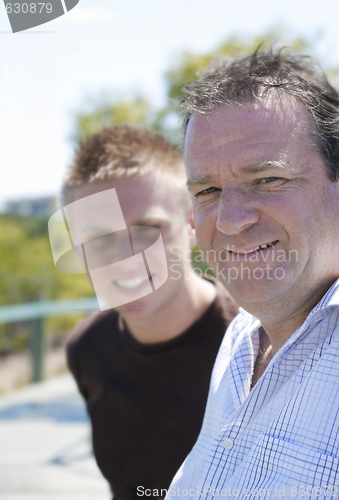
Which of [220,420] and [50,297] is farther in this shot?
[50,297]

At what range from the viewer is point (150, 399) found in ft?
5.98

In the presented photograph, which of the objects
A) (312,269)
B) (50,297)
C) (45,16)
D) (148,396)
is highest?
(45,16)

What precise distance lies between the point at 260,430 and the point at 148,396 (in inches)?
31.6

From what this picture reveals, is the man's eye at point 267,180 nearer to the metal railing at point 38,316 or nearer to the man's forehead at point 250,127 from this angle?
the man's forehead at point 250,127

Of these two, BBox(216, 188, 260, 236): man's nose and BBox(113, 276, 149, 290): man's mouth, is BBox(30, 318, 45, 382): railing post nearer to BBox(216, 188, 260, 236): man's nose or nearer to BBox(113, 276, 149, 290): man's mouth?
BBox(113, 276, 149, 290): man's mouth

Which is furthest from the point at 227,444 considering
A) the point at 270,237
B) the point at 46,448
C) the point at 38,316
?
the point at 38,316

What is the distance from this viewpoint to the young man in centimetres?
178

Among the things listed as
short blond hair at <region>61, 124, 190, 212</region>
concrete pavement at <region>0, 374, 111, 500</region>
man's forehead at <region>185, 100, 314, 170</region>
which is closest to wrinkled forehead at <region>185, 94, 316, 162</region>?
man's forehead at <region>185, 100, 314, 170</region>

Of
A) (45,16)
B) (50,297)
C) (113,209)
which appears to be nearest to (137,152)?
(113,209)

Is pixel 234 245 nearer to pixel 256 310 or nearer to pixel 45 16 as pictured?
pixel 256 310

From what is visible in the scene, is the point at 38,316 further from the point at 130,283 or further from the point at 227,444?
the point at 227,444

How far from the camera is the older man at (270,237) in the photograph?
108 centimetres

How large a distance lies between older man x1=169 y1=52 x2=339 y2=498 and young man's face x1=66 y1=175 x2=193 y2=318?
60 centimetres

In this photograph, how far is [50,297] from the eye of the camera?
22.9ft
